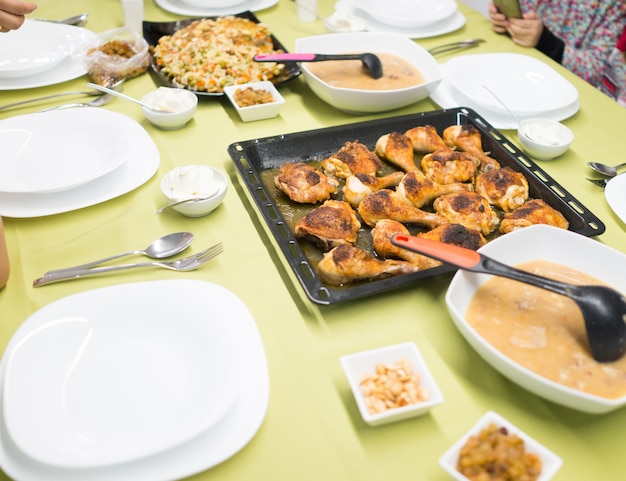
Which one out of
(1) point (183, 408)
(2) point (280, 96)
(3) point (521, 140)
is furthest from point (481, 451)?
(2) point (280, 96)

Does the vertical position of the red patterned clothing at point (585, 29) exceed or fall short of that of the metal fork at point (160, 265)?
it exceeds it

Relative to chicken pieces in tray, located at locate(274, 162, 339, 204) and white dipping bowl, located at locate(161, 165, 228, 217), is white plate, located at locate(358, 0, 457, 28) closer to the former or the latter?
chicken pieces in tray, located at locate(274, 162, 339, 204)

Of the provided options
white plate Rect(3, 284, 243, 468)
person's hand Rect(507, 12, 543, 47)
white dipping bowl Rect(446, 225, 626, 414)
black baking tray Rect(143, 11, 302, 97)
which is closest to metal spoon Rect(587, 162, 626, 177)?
white dipping bowl Rect(446, 225, 626, 414)

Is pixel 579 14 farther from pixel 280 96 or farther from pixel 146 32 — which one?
pixel 146 32

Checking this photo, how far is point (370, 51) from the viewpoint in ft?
8.41

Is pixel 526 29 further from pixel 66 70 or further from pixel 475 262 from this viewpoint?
pixel 66 70

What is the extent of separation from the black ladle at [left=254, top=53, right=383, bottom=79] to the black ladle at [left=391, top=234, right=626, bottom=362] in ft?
3.99

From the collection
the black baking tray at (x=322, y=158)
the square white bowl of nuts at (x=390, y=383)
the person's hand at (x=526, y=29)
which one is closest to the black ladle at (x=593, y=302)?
the black baking tray at (x=322, y=158)

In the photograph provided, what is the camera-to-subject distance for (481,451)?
1062 mm

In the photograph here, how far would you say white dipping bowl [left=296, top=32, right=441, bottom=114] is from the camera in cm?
214

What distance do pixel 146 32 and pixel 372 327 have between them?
6.17 ft

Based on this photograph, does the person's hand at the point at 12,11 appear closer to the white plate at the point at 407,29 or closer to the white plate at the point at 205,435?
the white plate at the point at 205,435

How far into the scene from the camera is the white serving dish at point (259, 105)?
2123mm

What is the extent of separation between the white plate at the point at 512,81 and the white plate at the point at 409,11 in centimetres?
40
